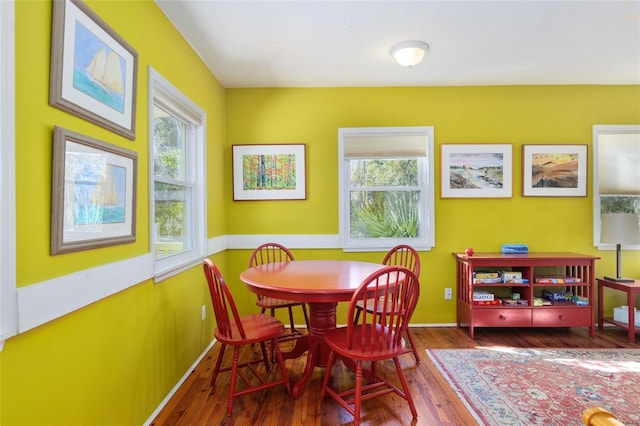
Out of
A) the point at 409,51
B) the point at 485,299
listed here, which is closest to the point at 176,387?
the point at 485,299

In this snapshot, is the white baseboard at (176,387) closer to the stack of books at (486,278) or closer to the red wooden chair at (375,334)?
the red wooden chair at (375,334)

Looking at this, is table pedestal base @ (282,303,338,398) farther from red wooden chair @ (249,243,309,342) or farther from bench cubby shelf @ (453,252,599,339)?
bench cubby shelf @ (453,252,599,339)

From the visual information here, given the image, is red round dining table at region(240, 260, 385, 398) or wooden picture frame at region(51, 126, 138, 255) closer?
wooden picture frame at region(51, 126, 138, 255)

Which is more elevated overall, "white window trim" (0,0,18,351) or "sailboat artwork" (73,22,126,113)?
"sailboat artwork" (73,22,126,113)

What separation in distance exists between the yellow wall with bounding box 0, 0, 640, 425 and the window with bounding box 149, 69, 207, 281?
11 cm

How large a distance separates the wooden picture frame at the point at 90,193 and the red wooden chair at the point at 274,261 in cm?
118

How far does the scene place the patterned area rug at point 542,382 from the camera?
5.84 ft

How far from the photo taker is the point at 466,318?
295 cm

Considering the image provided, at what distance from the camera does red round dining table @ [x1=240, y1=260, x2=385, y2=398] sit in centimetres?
171

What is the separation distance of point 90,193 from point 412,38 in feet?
7.45

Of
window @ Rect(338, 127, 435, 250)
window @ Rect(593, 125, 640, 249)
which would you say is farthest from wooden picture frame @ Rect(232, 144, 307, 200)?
window @ Rect(593, 125, 640, 249)

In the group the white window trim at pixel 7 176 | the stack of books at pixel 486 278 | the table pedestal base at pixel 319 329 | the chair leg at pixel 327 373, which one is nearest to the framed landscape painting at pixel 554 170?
the stack of books at pixel 486 278

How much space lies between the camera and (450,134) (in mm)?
3162

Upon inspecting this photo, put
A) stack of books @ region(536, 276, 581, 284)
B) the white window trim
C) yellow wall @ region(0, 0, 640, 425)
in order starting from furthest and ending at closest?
stack of books @ region(536, 276, 581, 284) → yellow wall @ region(0, 0, 640, 425) → the white window trim
